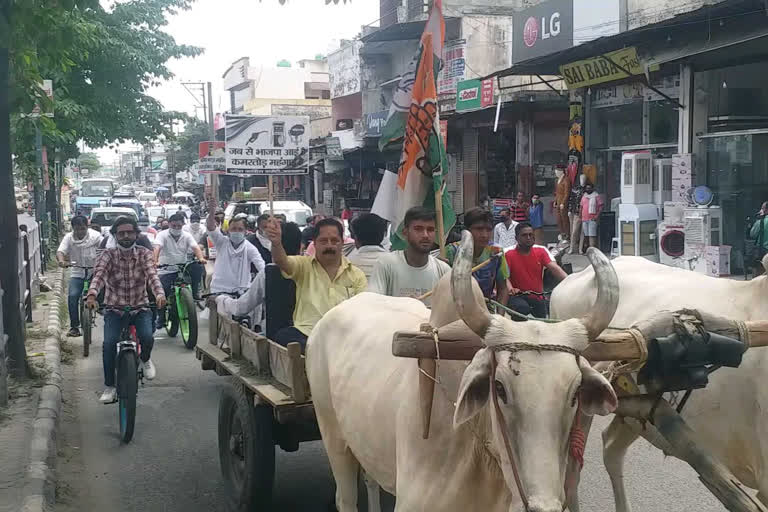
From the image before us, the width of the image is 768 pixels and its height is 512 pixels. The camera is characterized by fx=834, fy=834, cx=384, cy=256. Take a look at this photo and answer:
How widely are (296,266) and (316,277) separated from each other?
0.15 m

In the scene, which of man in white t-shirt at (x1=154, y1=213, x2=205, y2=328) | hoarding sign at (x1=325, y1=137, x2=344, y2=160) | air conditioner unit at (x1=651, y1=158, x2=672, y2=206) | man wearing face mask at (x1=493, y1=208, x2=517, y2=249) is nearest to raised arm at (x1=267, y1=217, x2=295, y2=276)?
man in white t-shirt at (x1=154, y1=213, x2=205, y2=328)

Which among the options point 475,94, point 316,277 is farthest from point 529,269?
point 475,94

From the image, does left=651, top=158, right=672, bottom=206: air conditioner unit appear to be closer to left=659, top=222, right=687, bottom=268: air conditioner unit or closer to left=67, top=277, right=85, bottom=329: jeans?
left=659, top=222, right=687, bottom=268: air conditioner unit

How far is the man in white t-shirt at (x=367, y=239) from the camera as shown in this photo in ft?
20.7

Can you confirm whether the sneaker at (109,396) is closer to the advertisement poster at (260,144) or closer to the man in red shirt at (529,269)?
the advertisement poster at (260,144)

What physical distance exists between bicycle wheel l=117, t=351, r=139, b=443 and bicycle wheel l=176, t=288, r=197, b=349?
11.4 ft

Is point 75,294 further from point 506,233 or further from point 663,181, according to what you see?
point 663,181

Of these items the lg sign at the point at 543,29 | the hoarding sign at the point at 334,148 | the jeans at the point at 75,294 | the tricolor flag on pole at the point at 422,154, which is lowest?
the jeans at the point at 75,294

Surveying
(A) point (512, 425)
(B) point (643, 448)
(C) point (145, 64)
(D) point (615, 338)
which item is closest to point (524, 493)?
(A) point (512, 425)

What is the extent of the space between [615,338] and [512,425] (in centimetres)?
60

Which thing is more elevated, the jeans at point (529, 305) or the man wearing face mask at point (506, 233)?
the man wearing face mask at point (506, 233)

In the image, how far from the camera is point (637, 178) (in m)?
17.3

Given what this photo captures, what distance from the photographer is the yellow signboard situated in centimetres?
1562

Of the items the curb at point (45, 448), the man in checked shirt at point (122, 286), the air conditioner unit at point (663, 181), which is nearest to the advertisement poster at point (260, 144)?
the man in checked shirt at point (122, 286)
